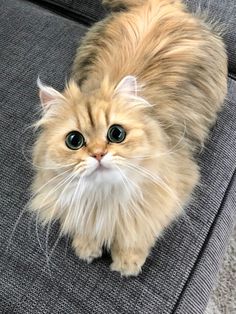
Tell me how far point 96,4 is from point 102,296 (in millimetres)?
909

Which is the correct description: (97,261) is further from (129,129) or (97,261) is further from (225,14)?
(225,14)

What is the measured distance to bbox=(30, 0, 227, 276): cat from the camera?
82 centimetres

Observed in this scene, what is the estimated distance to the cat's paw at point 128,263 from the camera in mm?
975

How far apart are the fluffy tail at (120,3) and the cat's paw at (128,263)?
653 mm

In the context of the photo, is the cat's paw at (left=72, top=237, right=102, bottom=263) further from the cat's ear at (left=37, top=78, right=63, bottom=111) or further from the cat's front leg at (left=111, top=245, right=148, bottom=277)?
the cat's ear at (left=37, top=78, right=63, bottom=111)

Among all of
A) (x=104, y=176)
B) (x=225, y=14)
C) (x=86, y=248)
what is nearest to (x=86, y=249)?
(x=86, y=248)

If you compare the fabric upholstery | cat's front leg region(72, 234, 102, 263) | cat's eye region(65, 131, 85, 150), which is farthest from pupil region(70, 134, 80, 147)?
the fabric upholstery

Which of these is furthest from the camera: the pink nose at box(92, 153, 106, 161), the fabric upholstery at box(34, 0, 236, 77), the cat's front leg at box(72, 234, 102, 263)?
the fabric upholstery at box(34, 0, 236, 77)

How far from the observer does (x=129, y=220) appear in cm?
94

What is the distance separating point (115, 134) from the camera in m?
0.82

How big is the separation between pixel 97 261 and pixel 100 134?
0.33 m

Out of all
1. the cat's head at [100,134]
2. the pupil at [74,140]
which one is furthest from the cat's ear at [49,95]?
the pupil at [74,140]

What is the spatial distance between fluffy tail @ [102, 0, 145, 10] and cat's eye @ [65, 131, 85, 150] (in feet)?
1.84

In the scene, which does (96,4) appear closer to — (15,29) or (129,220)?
(15,29)
